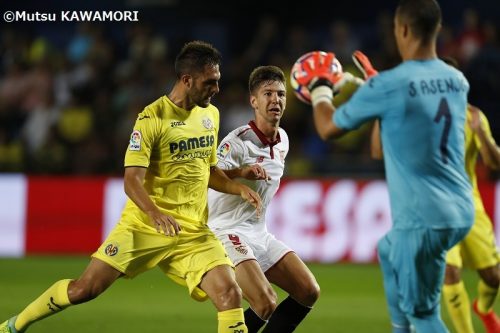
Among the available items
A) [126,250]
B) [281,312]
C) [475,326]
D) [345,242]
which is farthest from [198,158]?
[345,242]

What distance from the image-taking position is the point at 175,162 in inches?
236

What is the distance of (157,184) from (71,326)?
216 cm

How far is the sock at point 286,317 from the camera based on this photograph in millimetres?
6410

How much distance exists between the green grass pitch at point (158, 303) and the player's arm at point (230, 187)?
5.74 ft

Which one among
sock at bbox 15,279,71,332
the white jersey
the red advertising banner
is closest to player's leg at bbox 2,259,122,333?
sock at bbox 15,279,71,332

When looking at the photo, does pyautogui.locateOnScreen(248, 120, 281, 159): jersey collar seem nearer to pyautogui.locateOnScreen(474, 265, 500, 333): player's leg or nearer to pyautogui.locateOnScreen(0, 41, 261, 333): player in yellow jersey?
pyautogui.locateOnScreen(0, 41, 261, 333): player in yellow jersey

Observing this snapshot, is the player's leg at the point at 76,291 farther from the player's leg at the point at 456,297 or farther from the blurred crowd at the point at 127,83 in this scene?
the blurred crowd at the point at 127,83

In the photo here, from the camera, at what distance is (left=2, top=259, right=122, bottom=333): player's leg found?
5.79 metres

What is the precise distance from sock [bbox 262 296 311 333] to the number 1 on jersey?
2.12 metres

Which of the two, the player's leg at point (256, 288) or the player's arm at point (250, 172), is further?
the player's arm at point (250, 172)

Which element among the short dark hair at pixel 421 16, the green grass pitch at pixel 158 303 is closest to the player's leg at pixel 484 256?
the green grass pitch at pixel 158 303

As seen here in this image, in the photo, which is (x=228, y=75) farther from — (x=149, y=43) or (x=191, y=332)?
(x=191, y=332)

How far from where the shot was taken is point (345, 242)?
12359 mm

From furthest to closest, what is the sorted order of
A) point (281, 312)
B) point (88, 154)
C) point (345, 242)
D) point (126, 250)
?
point (88, 154) → point (345, 242) → point (281, 312) → point (126, 250)
